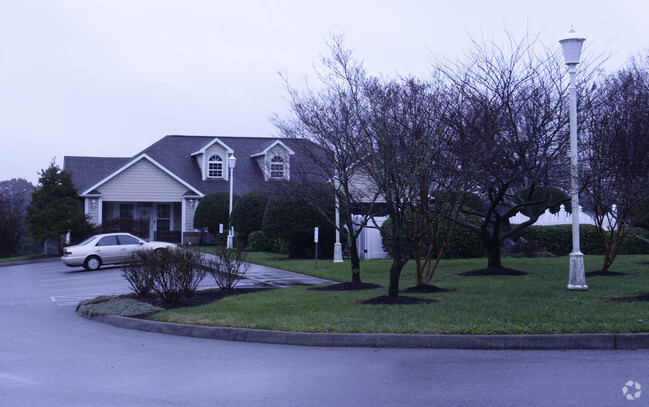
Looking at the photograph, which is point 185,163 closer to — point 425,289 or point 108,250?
point 108,250

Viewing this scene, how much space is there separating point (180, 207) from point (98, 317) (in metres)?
31.2

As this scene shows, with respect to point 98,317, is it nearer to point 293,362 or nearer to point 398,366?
point 293,362

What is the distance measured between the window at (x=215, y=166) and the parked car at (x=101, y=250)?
16.4 m

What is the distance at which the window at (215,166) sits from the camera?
4412 centimetres

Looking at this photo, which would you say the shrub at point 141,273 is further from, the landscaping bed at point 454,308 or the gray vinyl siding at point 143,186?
the gray vinyl siding at point 143,186

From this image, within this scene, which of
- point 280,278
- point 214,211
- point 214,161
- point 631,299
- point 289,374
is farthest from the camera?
point 214,161

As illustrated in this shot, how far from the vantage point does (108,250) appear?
2738 centimetres

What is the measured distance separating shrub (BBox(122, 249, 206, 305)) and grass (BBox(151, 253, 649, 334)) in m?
0.91

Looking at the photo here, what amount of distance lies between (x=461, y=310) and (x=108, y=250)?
1912cm

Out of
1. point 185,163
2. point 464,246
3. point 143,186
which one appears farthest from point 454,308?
point 185,163

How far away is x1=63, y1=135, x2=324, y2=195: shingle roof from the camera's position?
4241 cm

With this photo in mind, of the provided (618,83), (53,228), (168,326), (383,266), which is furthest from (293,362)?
(53,228)

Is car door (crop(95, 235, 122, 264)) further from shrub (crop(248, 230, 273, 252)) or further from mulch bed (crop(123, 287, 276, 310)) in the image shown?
mulch bed (crop(123, 287, 276, 310))

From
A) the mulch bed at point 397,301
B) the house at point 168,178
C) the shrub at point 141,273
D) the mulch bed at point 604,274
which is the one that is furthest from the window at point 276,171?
the house at point 168,178
